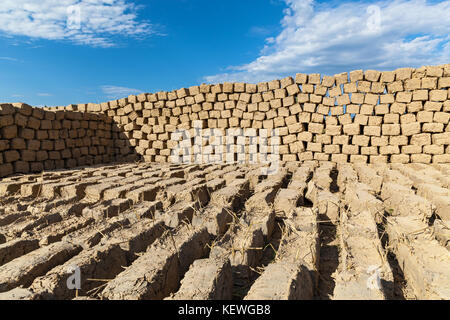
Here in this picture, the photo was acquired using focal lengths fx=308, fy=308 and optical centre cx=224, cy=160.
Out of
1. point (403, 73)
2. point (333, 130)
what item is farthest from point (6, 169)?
point (403, 73)

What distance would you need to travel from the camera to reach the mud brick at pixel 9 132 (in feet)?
26.8

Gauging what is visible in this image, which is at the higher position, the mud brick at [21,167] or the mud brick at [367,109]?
the mud brick at [367,109]

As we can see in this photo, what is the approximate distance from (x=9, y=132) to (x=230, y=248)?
26.8 ft

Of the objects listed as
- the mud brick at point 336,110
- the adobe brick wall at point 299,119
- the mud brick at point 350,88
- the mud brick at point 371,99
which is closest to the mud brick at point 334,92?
the adobe brick wall at point 299,119

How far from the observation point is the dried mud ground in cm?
206

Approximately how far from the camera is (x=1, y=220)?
3924 mm

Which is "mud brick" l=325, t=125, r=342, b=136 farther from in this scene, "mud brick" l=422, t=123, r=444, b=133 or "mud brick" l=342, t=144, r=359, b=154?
"mud brick" l=422, t=123, r=444, b=133

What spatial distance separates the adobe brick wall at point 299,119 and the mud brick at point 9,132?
22 mm

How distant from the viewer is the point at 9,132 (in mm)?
8273

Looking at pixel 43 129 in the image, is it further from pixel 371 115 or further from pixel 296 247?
pixel 371 115

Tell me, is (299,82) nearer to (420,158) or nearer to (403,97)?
(403,97)

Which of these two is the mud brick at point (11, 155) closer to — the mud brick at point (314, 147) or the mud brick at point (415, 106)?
the mud brick at point (314, 147)

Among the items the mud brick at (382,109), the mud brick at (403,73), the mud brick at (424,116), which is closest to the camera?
the mud brick at (424,116)
